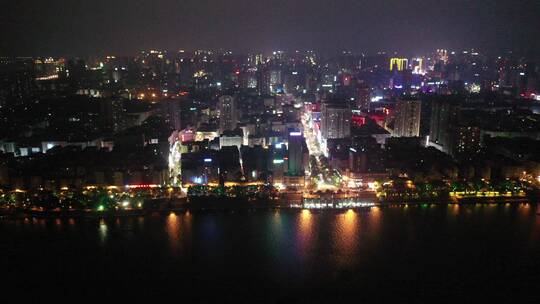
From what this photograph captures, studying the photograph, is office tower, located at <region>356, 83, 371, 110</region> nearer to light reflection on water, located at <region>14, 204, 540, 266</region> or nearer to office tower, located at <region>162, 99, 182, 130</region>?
office tower, located at <region>162, 99, 182, 130</region>

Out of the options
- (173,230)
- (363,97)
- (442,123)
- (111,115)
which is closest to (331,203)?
(173,230)

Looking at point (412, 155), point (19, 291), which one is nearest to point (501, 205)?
point (412, 155)

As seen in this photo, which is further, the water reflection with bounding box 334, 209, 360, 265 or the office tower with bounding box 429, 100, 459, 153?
the office tower with bounding box 429, 100, 459, 153

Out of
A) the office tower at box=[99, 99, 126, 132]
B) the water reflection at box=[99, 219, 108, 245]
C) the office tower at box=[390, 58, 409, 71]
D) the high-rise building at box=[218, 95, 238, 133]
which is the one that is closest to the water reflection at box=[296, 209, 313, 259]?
the water reflection at box=[99, 219, 108, 245]

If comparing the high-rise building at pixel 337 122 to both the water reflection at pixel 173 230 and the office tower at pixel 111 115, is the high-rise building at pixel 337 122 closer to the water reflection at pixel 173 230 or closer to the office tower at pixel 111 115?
the office tower at pixel 111 115

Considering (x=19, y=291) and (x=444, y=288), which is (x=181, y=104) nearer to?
(x=19, y=291)

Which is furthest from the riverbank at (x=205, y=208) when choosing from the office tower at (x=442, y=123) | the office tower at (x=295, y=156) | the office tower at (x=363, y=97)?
the office tower at (x=363, y=97)

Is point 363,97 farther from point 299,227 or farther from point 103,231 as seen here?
point 103,231

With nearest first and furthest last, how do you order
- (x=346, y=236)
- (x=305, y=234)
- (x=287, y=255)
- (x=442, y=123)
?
(x=287, y=255), (x=346, y=236), (x=305, y=234), (x=442, y=123)
